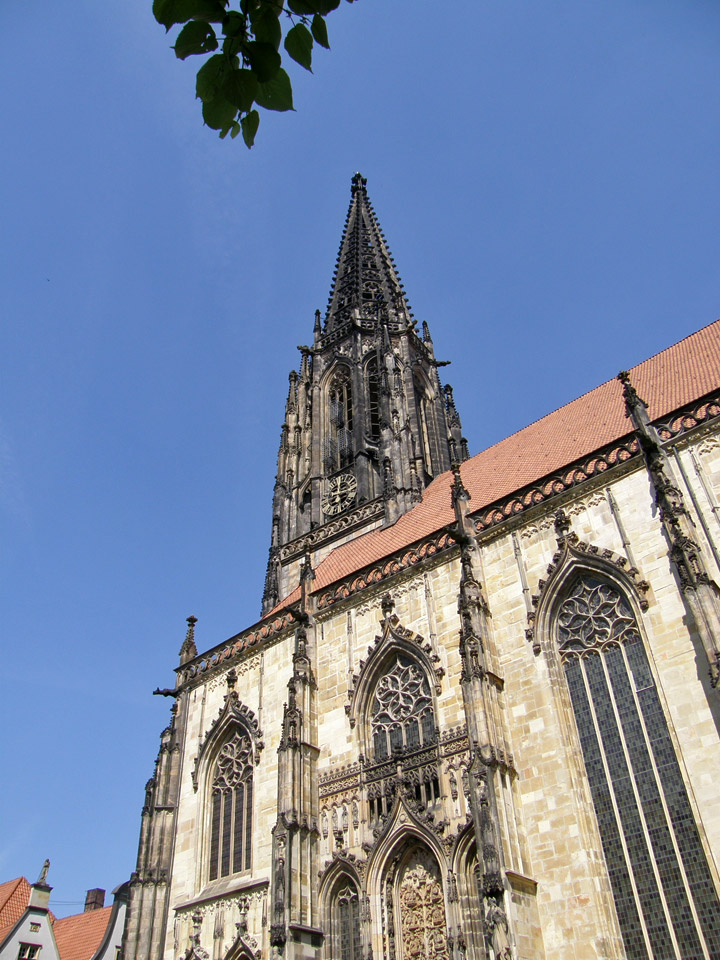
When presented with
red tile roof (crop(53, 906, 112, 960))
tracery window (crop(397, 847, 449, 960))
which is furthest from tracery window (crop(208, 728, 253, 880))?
red tile roof (crop(53, 906, 112, 960))

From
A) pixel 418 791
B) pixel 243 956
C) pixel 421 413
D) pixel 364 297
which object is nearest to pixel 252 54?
pixel 418 791

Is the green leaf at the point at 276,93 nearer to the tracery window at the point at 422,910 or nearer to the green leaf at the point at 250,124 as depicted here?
the green leaf at the point at 250,124

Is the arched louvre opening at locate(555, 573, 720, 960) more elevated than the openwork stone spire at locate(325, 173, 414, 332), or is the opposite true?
the openwork stone spire at locate(325, 173, 414, 332)

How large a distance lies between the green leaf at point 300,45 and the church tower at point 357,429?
737 inches

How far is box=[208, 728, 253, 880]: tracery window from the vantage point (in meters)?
15.2

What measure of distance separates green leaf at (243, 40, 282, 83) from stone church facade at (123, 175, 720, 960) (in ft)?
29.6

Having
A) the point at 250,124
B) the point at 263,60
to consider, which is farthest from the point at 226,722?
the point at 263,60

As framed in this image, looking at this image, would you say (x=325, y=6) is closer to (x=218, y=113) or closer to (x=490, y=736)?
(x=218, y=113)

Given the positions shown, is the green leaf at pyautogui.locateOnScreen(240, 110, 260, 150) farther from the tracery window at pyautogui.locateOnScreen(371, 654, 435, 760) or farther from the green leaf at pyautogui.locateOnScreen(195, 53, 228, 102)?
the tracery window at pyautogui.locateOnScreen(371, 654, 435, 760)

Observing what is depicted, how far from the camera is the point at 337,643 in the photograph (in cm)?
1563

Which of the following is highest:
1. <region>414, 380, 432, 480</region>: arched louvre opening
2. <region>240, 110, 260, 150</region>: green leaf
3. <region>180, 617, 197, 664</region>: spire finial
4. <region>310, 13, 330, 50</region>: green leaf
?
<region>414, 380, 432, 480</region>: arched louvre opening

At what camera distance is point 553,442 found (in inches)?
720

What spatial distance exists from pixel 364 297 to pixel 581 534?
21.2 meters

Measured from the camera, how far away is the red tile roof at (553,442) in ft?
52.6
